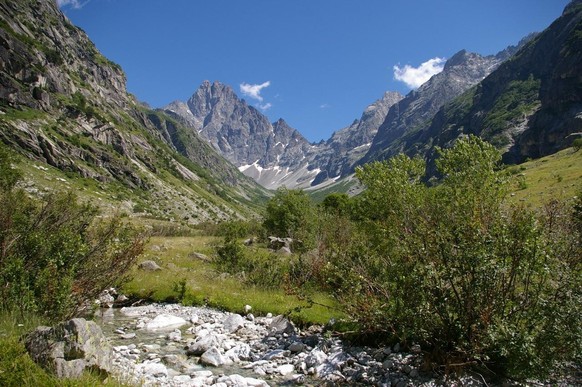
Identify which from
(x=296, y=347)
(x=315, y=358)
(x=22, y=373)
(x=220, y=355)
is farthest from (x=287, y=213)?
(x=22, y=373)

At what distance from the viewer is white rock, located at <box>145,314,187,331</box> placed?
1695 cm

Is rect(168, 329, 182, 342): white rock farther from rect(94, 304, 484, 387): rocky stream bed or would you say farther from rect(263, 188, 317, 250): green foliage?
rect(263, 188, 317, 250): green foliage

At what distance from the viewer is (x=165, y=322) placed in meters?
17.6

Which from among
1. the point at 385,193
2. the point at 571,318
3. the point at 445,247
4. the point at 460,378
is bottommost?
the point at 460,378

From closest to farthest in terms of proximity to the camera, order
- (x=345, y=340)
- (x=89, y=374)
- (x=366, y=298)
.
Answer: (x=89, y=374) → (x=366, y=298) → (x=345, y=340)

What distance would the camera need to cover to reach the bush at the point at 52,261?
10375 millimetres

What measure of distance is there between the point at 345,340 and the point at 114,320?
11415 mm

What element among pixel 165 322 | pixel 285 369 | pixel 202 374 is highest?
pixel 165 322

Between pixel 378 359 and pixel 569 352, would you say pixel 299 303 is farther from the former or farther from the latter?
pixel 569 352

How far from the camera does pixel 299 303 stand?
20156 mm

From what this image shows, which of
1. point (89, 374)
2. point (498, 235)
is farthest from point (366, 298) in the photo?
point (89, 374)

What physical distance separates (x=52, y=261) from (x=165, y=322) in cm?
786

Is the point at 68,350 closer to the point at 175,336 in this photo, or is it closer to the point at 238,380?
the point at 238,380

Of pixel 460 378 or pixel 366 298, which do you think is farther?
pixel 366 298
